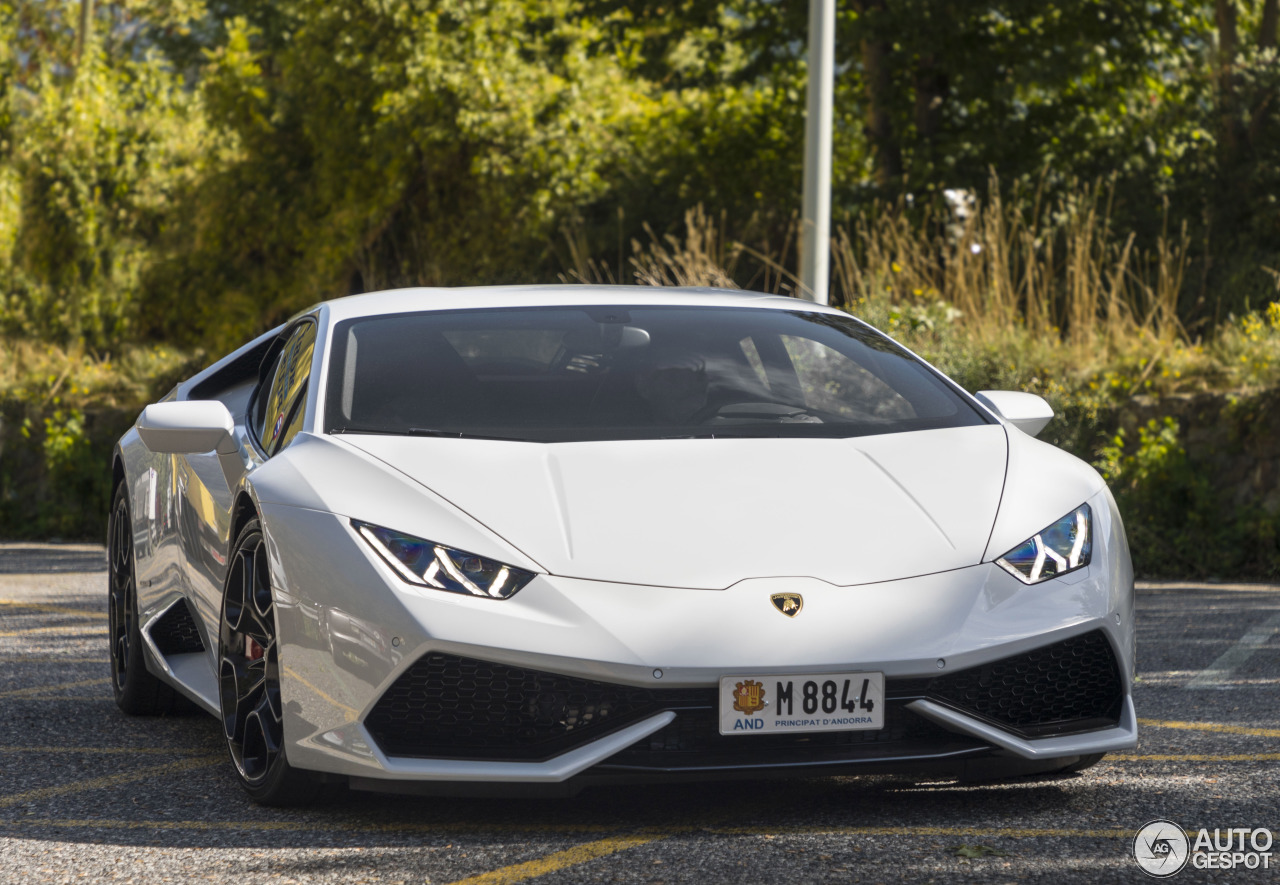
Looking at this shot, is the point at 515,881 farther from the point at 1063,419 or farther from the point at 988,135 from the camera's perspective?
the point at 988,135

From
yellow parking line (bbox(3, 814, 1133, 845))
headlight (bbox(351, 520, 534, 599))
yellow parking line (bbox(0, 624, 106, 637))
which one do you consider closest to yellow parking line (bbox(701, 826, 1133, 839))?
yellow parking line (bbox(3, 814, 1133, 845))

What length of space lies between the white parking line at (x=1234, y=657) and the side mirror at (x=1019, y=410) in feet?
4.90

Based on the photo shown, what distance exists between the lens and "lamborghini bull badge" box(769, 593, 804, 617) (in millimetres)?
3465

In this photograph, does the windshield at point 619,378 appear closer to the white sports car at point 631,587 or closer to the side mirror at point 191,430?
the white sports car at point 631,587

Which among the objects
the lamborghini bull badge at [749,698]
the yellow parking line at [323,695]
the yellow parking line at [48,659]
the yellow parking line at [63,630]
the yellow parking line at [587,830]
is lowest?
the yellow parking line at [63,630]

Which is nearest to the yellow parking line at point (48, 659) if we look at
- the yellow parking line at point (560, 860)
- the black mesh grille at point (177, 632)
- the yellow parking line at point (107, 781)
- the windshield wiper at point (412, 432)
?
the black mesh grille at point (177, 632)

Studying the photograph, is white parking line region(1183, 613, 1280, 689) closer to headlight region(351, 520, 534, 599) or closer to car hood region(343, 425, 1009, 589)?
car hood region(343, 425, 1009, 589)

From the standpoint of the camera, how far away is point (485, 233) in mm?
19359

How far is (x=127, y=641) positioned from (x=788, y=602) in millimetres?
2866

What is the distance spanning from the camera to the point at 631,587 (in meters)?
3.48

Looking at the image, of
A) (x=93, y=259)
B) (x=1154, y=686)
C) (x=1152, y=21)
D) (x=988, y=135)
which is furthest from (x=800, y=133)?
(x=1154, y=686)

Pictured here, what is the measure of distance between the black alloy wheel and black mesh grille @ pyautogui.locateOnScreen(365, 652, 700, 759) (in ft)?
6.93

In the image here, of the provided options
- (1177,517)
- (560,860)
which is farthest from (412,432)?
(1177,517)

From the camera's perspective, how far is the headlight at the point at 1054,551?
12.1 feet
